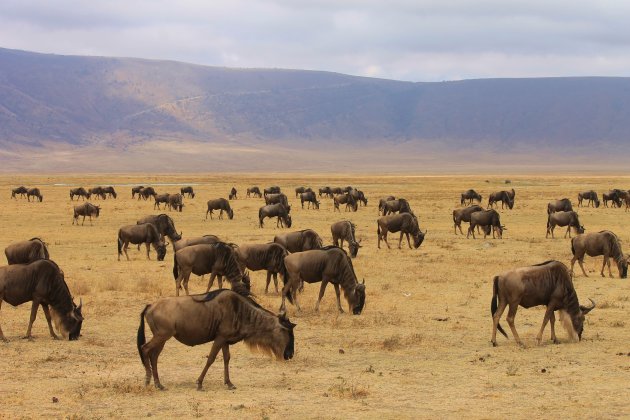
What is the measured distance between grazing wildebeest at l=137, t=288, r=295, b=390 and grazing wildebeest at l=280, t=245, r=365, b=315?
5548 millimetres

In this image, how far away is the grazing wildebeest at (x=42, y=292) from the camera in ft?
47.6

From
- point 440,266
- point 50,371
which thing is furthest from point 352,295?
point 440,266

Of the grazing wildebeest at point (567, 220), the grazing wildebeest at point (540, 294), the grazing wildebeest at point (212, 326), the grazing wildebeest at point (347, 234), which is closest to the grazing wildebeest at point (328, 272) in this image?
the grazing wildebeest at point (540, 294)

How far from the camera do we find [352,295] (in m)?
17.6

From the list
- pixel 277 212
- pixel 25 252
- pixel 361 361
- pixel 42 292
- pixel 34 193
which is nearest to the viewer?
pixel 361 361

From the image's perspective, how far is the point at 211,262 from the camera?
18.8 metres

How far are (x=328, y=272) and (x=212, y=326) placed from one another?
6.29 metres

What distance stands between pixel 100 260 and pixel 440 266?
10893 millimetres

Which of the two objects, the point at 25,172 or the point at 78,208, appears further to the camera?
the point at 25,172

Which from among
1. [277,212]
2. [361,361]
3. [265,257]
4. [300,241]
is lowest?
[361,361]

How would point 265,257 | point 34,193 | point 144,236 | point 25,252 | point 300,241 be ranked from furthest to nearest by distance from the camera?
point 34,193 < point 144,236 < point 300,241 < point 25,252 < point 265,257

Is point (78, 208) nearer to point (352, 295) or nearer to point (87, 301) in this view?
point (87, 301)

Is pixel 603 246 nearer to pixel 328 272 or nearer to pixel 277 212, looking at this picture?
pixel 328 272

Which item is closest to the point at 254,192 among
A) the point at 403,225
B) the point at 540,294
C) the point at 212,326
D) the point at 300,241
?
the point at 403,225
